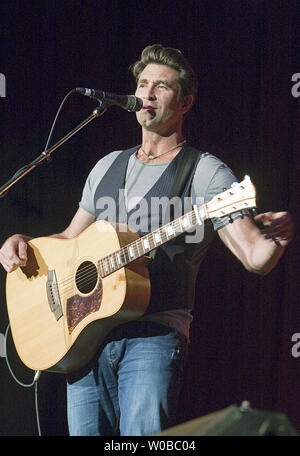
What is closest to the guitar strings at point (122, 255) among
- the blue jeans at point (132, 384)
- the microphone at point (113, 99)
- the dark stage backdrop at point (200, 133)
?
the blue jeans at point (132, 384)

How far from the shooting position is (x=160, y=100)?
Answer: 2697mm

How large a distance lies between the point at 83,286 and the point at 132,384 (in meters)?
0.47

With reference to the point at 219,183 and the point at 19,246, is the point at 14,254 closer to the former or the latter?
the point at 19,246

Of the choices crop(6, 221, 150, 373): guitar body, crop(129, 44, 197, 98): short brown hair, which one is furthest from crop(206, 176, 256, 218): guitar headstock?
crop(129, 44, 197, 98): short brown hair

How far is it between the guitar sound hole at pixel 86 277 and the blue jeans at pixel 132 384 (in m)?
0.24

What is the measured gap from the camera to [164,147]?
2.70 m

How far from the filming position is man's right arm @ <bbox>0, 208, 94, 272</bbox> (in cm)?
283

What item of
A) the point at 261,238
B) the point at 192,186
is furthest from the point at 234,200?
the point at 192,186

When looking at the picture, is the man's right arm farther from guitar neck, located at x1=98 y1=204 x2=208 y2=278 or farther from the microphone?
the microphone

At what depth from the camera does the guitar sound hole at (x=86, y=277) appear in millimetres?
2523

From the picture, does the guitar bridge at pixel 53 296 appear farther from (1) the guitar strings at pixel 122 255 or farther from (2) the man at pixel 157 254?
(2) the man at pixel 157 254
